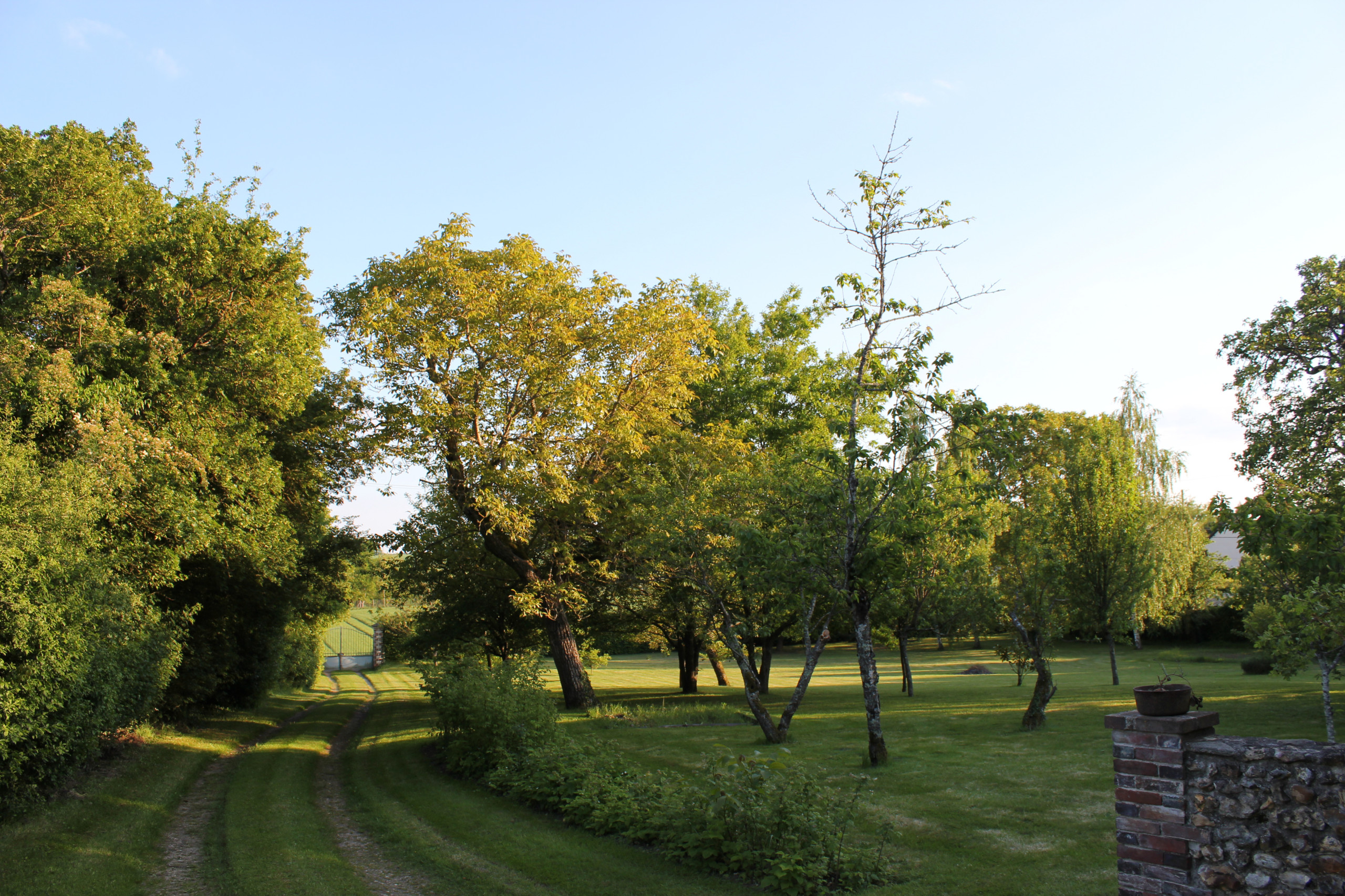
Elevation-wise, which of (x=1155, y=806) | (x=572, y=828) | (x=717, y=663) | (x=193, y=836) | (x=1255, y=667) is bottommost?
(x=1255, y=667)

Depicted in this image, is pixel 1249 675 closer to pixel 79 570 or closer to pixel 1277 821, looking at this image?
pixel 1277 821

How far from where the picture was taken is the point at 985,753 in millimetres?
14352

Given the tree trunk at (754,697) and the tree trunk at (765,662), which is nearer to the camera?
the tree trunk at (754,697)

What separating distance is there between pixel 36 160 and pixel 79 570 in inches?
345

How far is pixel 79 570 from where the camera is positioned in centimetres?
1184

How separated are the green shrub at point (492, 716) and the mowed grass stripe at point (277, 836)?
263 cm

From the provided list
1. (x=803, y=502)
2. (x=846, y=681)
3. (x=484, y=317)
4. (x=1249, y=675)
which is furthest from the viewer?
(x=846, y=681)

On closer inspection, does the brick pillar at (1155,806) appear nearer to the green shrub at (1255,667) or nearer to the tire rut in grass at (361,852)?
the tire rut in grass at (361,852)

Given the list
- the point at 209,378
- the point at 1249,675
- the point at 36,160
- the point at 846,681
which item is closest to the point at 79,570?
the point at 209,378

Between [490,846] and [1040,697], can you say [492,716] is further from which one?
[1040,697]

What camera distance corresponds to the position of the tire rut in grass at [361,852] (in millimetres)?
8352

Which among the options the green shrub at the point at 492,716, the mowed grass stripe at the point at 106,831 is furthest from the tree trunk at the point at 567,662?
the mowed grass stripe at the point at 106,831

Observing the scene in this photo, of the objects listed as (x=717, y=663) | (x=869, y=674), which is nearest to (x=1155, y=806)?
(x=869, y=674)

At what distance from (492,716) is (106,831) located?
5680 millimetres
